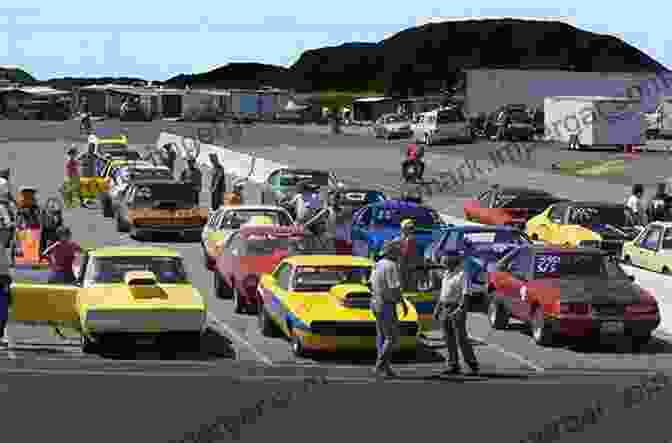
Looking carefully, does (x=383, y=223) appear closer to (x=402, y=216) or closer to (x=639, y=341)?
(x=402, y=216)

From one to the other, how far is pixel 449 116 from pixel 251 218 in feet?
150

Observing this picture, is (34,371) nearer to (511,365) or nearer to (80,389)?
(80,389)

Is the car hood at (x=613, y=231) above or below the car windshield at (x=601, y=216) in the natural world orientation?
below

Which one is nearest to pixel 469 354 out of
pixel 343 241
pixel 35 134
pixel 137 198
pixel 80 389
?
pixel 80 389

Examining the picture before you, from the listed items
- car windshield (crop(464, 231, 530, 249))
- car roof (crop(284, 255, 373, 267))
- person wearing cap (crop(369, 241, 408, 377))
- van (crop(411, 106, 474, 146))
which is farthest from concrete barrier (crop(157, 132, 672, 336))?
van (crop(411, 106, 474, 146))

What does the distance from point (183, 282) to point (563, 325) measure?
502 centimetres

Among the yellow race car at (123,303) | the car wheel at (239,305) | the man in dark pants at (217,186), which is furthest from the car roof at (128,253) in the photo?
the man in dark pants at (217,186)

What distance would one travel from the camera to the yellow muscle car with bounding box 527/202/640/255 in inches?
1093

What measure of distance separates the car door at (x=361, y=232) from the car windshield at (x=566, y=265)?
22.4 feet

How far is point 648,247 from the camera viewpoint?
25.8m

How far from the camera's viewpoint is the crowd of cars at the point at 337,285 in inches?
661

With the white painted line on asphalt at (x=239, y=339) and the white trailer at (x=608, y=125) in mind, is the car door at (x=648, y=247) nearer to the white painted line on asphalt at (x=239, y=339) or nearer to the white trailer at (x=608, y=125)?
the white painted line on asphalt at (x=239, y=339)

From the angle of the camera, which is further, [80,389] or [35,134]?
[35,134]

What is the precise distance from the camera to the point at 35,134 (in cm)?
8325
